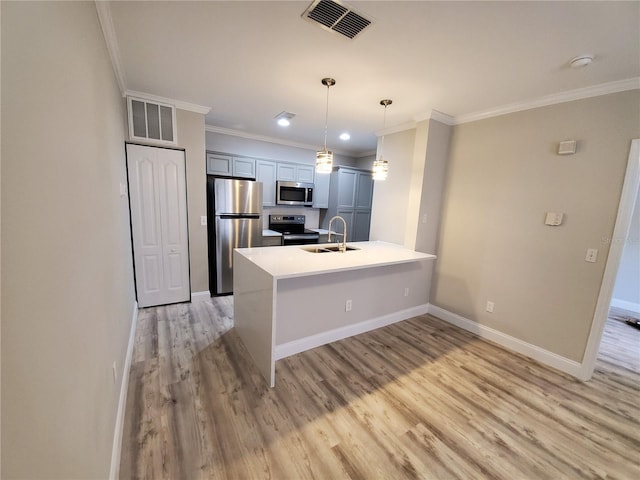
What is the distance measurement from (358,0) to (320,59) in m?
0.63

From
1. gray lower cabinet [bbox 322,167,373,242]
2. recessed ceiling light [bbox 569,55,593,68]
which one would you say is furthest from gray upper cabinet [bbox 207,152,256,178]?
recessed ceiling light [bbox 569,55,593,68]

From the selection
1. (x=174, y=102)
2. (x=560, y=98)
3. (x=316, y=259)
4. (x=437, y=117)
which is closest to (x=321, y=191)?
(x=437, y=117)

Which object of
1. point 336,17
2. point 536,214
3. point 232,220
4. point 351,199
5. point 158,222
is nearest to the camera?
point 336,17

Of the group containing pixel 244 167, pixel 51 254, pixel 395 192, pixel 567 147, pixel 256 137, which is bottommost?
pixel 51 254

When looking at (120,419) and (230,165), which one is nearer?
(120,419)

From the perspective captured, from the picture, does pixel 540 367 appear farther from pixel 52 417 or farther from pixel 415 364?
pixel 52 417

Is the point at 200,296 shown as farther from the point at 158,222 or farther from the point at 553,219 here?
the point at 553,219

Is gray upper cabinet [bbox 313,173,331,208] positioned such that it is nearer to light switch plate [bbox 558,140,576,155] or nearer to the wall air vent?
the wall air vent

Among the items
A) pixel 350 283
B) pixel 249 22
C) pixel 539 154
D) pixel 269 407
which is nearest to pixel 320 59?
pixel 249 22

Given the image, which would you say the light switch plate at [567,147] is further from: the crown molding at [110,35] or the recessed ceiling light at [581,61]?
the crown molding at [110,35]

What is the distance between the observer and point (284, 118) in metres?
3.43

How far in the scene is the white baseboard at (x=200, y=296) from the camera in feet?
11.7

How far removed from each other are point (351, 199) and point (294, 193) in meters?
1.19

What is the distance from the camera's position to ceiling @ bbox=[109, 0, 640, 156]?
1491 millimetres
